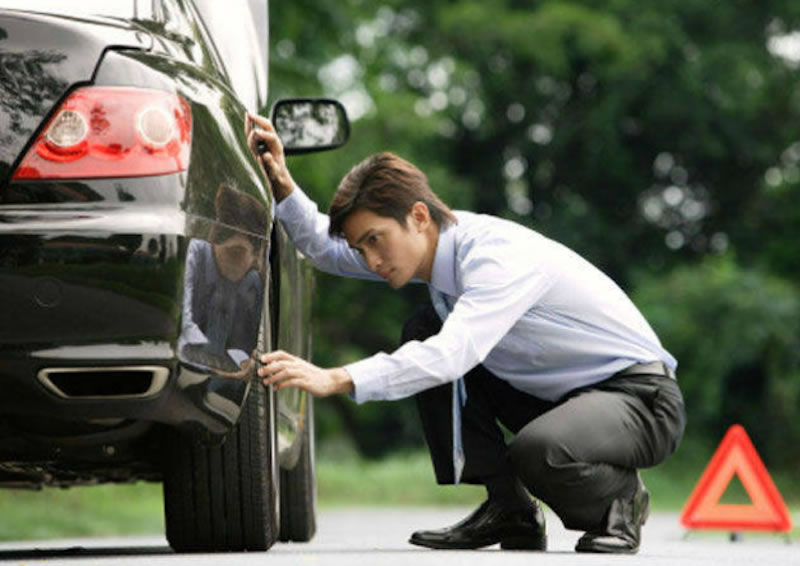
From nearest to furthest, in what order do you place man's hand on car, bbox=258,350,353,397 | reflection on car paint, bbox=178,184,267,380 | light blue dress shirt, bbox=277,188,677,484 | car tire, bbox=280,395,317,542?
reflection on car paint, bbox=178,184,267,380, man's hand on car, bbox=258,350,353,397, light blue dress shirt, bbox=277,188,677,484, car tire, bbox=280,395,317,542

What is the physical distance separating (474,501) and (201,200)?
13.2 meters

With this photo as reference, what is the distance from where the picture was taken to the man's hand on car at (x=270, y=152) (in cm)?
508

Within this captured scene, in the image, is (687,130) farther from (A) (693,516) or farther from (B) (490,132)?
(A) (693,516)

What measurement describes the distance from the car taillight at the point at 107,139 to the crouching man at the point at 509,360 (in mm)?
978

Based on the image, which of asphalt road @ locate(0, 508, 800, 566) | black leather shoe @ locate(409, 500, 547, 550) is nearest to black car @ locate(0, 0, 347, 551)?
asphalt road @ locate(0, 508, 800, 566)

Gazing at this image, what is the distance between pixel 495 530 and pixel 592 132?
27715mm

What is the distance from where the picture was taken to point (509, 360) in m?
5.38

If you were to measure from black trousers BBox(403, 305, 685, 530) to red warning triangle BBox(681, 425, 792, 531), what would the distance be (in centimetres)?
357

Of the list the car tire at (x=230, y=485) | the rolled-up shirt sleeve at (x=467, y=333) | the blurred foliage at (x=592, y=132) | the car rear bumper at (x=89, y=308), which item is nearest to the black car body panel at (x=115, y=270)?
the car rear bumper at (x=89, y=308)

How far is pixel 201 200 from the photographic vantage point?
163 inches

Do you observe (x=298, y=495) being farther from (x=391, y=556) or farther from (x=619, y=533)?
(x=391, y=556)

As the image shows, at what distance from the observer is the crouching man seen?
202 inches

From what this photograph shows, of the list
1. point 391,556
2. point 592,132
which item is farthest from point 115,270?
point 592,132

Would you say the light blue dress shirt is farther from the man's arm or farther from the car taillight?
the car taillight
